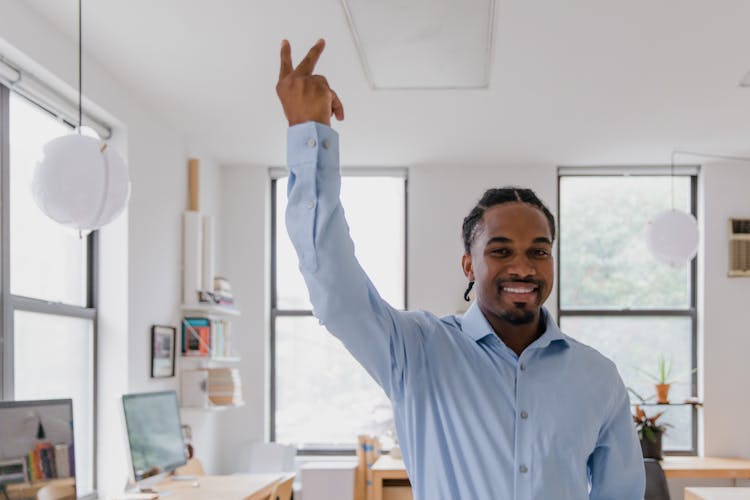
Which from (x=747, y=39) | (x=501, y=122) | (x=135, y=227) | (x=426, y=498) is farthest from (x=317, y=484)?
(x=426, y=498)

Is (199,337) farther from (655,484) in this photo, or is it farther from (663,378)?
(663,378)

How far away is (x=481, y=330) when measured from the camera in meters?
1.51

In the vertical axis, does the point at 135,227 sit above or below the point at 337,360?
above

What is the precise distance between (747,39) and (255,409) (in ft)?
14.5

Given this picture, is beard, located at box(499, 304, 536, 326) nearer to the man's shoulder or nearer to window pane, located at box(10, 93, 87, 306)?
the man's shoulder

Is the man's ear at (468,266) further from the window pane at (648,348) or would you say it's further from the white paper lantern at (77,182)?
the window pane at (648,348)

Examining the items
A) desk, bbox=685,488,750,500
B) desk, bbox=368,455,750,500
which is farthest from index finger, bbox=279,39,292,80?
desk, bbox=368,455,750,500

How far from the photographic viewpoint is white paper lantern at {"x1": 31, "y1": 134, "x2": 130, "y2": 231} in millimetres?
3254

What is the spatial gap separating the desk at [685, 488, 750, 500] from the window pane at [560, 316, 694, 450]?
272cm

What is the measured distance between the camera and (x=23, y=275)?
4.31 meters

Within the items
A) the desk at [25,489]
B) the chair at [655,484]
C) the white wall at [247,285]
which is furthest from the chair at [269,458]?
the desk at [25,489]

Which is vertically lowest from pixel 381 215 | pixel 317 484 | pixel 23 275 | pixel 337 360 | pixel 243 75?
pixel 317 484

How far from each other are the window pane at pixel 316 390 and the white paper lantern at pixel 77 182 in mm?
4241

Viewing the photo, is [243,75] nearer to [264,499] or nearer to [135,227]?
[135,227]
